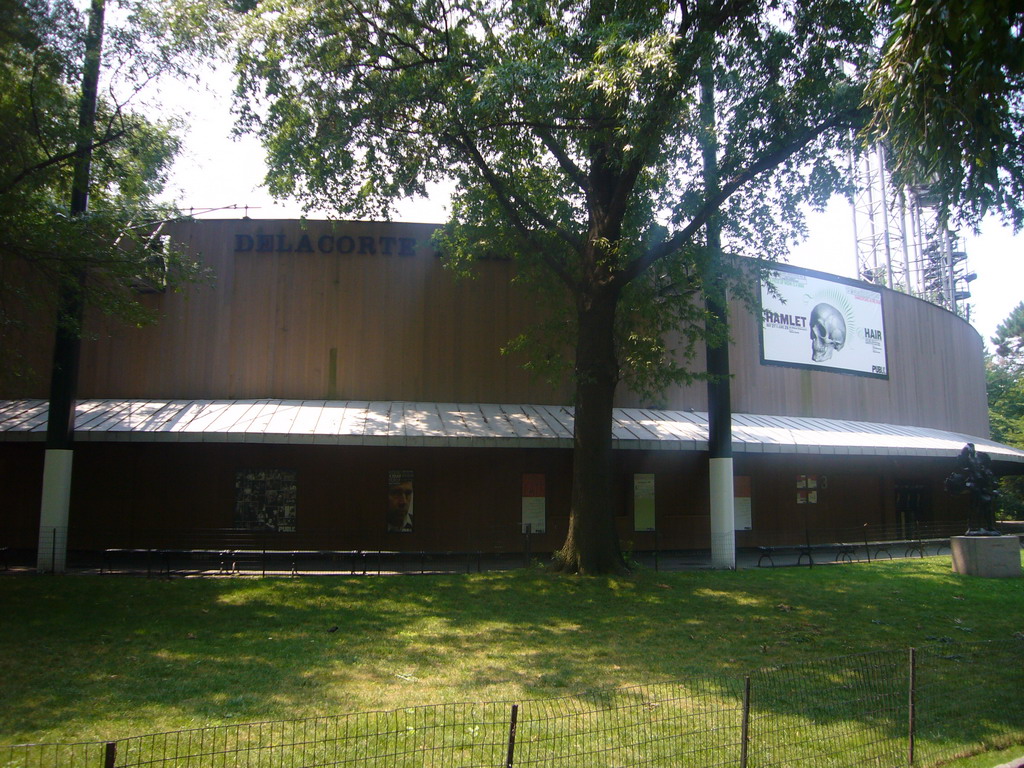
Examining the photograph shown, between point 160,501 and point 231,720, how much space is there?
Result: 43.5ft

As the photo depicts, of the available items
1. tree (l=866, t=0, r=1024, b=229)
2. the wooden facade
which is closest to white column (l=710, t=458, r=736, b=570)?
the wooden facade

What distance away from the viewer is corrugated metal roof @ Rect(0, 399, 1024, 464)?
16000 mm

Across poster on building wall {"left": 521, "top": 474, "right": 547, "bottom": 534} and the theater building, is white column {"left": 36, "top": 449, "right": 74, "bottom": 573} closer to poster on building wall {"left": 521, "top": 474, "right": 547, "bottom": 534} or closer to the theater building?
the theater building

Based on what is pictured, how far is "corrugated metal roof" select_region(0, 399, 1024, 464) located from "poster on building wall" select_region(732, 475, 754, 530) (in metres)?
2.06

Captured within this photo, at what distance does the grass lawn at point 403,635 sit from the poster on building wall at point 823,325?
351 inches

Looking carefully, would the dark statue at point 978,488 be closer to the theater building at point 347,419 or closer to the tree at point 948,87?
the theater building at point 347,419

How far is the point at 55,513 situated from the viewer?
1567 centimetres

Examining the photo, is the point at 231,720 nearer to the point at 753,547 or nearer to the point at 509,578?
the point at 509,578

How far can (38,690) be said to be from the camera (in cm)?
763

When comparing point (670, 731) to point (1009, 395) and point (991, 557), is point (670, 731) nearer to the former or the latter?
point (991, 557)

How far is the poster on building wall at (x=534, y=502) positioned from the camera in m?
19.8

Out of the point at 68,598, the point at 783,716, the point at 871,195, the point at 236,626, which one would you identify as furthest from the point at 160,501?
the point at 871,195

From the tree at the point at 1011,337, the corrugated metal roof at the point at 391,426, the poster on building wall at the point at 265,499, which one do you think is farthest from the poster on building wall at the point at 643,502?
the tree at the point at 1011,337

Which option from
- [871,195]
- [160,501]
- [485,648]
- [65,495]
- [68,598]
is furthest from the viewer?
[871,195]
